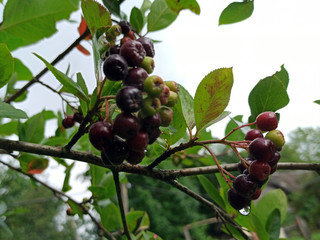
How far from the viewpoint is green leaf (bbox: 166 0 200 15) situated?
25.0 inches

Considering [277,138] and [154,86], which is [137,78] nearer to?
[154,86]

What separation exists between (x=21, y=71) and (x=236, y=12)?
88cm

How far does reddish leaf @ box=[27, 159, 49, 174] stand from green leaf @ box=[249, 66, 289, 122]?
0.72 m

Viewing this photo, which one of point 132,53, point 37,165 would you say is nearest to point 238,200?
point 132,53

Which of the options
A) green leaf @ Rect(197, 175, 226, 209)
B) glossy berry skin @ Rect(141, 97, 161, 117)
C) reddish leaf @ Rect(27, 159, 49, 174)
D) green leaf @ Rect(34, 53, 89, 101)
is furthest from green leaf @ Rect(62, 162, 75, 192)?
glossy berry skin @ Rect(141, 97, 161, 117)

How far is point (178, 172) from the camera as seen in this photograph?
0.67 metres

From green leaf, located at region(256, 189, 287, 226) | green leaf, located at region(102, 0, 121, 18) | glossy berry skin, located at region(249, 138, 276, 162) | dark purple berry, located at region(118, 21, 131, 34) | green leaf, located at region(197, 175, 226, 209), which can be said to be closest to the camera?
glossy berry skin, located at region(249, 138, 276, 162)

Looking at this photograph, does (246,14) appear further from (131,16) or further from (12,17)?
(12,17)

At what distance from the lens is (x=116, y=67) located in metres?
0.46

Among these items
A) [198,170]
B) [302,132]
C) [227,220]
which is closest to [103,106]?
[198,170]

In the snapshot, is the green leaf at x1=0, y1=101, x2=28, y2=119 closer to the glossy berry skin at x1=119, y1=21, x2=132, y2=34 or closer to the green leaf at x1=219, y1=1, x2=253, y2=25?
the glossy berry skin at x1=119, y1=21, x2=132, y2=34

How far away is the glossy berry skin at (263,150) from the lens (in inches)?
21.2

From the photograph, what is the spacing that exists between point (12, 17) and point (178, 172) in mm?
488

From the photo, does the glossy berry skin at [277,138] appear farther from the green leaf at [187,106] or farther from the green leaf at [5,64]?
the green leaf at [5,64]
